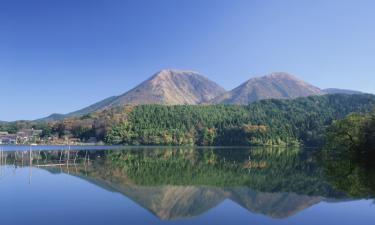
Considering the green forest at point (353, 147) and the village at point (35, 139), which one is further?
the village at point (35, 139)

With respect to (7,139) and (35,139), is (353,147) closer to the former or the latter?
(35,139)

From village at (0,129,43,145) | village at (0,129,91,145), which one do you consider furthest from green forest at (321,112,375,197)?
village at (0,129,43,145)

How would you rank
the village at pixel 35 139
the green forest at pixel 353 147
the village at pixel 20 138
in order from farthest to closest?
the village at pixel 20 138 < the village at pixel 35 139 < the green forest at pixel 353 147

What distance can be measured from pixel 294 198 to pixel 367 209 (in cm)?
681

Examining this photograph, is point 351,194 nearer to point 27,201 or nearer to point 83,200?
point 83,200

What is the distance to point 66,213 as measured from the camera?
2770cm

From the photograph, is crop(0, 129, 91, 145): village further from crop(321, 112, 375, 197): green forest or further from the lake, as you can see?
the lake

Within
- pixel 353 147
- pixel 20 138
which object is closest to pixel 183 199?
pixel 353 147

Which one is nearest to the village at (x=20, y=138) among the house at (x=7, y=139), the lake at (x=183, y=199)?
the house at (x=7, y=139)

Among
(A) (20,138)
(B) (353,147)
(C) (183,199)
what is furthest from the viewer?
(A) (20,138)

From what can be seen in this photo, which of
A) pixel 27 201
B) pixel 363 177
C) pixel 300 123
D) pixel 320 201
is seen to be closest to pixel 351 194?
pixel 320 201

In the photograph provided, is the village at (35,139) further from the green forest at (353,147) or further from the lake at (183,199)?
the lake at (183,199)

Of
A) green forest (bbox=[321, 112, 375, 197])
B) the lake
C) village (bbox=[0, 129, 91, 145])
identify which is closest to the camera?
the lake

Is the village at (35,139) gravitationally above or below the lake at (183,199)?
above
